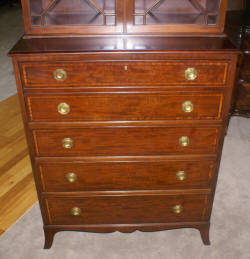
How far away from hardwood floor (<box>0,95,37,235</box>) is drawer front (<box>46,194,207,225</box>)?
49 centimetres

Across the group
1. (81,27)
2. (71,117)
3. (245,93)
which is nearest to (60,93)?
(71,117)

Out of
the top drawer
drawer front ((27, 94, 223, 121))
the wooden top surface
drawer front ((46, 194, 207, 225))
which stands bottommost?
drawer front ((46, 194, 207, 225))

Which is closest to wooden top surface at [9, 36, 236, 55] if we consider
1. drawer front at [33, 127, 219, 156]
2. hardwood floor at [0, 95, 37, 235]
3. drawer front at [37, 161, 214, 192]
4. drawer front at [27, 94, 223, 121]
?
drawer front at [27, 94, 223, 121]

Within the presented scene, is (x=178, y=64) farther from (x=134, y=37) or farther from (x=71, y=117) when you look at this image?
(x=71, y=117)

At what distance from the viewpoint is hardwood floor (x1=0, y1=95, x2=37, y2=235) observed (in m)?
2.35

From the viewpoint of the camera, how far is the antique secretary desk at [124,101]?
1.47 m

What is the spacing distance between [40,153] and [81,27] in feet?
2.28

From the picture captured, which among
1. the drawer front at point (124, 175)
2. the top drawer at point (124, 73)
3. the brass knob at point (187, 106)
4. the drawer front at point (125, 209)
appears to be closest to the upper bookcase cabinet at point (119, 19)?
the top drawer at point (124, 73)

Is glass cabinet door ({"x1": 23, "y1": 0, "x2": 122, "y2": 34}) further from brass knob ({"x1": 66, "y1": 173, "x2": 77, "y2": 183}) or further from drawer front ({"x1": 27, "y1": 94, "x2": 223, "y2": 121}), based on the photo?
brass knob ({"x1": 66, "y1": 173, "x2": 77, "y2": 183})

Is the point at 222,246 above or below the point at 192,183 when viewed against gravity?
below

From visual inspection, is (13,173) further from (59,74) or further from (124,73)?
(124,73)

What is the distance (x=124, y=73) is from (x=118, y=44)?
0.47ft

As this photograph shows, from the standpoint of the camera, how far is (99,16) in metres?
1.69

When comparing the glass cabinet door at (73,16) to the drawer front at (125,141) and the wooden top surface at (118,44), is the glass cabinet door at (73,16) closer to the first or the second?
the wooden top surface at (118,44)
